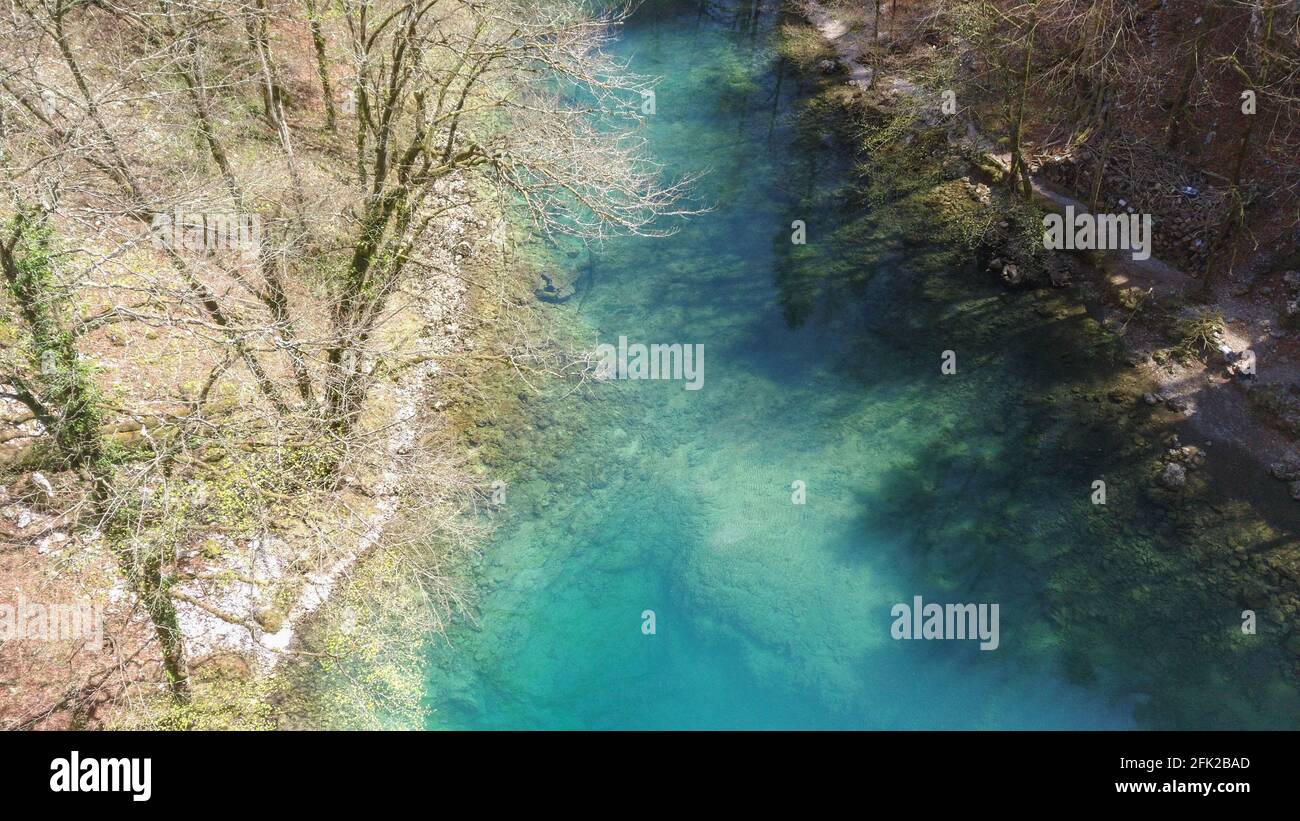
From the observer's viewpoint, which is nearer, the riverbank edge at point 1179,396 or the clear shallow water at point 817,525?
the clear shallow water at point 817,525

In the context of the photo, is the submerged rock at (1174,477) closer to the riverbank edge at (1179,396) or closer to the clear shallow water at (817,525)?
the riverbank edge at (1179,396)

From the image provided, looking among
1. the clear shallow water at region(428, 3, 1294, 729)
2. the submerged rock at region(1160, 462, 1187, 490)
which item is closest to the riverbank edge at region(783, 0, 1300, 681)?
the submerged rock at region(1160, 462, 1187, 490)

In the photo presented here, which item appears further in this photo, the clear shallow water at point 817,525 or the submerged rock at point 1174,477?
the submerged rock at point 1174,477

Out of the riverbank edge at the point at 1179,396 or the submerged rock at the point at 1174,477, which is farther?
the submerged rock at the point at 1174,477

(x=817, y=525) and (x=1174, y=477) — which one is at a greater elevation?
(x=1174, y=477)

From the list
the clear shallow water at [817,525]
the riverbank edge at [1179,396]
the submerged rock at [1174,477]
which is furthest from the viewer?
the submerged rock at [1174,477]

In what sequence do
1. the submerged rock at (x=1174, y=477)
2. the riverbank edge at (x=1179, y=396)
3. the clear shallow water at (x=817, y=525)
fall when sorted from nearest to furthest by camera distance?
the clear shallow water at (x=817, y=525)
the riverbank edge at (x=1179, y=396)
the submerged rock at (x=1174, y=477)

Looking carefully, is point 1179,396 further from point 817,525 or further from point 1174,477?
point 817,525

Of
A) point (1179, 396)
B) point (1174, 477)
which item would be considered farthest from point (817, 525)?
point (1179, 396)

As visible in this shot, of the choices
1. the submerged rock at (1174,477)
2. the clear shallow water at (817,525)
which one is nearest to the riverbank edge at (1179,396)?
the submerged rock at (1174,477)

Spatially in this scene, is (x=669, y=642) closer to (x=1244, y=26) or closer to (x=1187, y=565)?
(x=1187, y=565)
